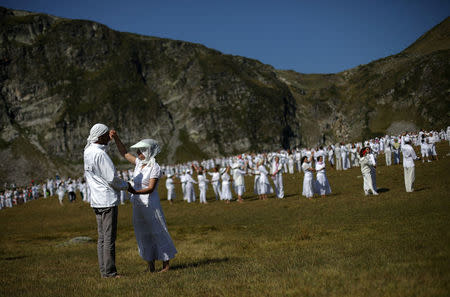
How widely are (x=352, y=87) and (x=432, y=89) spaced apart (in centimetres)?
4683

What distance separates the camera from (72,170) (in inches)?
4685

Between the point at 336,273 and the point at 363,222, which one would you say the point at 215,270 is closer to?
the point at 336,273

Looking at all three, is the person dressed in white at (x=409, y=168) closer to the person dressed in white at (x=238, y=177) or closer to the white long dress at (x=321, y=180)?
the white long dress at (x=321, y=180)

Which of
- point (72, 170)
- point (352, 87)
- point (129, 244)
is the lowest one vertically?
point (129, 244)

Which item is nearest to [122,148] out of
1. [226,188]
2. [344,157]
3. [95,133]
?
[95,133]

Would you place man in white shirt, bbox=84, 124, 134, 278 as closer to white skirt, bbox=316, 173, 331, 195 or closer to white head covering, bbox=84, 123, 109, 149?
white head covering, bbox=84, 123, 109, 149

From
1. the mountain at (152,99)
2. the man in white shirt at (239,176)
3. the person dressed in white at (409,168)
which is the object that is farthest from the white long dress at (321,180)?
the mountain at (152,99)

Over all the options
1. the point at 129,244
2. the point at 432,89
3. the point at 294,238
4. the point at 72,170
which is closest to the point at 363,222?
the point at 294,238

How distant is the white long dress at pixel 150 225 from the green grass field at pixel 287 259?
1.48ft

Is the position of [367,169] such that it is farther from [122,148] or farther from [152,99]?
[152,99]

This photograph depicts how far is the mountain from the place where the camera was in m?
124

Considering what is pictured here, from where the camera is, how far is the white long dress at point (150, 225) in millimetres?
7555

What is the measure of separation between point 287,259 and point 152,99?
13360 cm

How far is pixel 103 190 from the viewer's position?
727 centimetres
